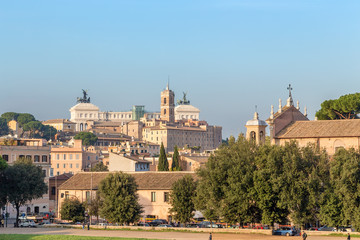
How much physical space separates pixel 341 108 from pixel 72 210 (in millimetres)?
32300

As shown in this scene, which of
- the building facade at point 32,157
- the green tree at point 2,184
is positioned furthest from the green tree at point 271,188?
the building facade at point 32,157

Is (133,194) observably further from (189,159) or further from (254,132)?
(189,159)

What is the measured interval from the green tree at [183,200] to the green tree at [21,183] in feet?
53.7

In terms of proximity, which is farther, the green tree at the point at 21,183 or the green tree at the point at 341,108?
the green tree at the point at 341,108

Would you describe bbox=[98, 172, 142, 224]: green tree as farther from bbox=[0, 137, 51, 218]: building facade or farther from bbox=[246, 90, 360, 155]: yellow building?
bbox=[0, 137, 51, 218]: building facade

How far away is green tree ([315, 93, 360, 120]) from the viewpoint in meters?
90.6

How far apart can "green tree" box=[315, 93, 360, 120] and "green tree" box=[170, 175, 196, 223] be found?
2582cm

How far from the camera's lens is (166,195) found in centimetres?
7844

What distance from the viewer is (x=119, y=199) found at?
2837 inches

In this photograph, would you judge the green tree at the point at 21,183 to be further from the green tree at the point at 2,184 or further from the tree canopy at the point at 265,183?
the tree canopy at the point at 265,183

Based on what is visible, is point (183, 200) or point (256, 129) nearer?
point (183, 200)

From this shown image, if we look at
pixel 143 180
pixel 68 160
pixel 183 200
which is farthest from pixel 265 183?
pixel 68 160

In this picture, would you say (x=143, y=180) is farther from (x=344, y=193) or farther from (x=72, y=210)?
(x=344, y=193)

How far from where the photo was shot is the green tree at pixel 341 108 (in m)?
90.6
